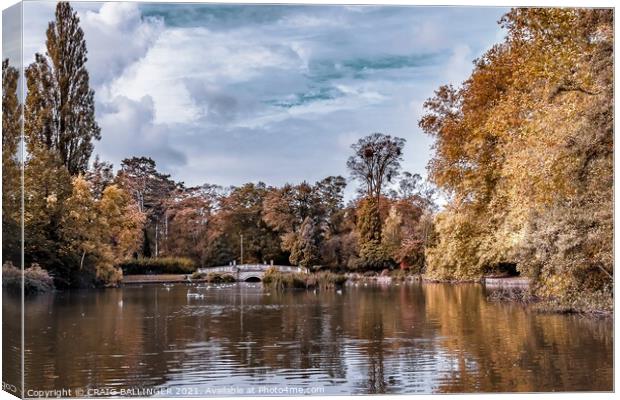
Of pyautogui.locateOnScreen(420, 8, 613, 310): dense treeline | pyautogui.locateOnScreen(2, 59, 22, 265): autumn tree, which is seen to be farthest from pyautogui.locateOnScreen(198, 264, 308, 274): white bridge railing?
pyautogui.locateOnScreen(2, 59, 22, 265): autumn tree

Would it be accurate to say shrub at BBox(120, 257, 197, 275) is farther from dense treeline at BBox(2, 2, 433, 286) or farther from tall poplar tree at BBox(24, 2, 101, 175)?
tall poplar tree at BBox(24, 2, 101, 175)

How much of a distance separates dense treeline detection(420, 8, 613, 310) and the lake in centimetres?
92

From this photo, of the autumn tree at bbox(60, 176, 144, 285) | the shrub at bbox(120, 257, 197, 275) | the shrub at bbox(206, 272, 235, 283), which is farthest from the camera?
the shrub at bbox(206, 272, 235, 283)

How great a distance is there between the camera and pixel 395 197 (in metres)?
10.8

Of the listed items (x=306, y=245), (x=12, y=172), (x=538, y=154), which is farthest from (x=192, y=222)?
(x=538, y=154)

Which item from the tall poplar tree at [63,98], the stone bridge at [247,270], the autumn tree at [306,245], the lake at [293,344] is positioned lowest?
the lake at [293,344]

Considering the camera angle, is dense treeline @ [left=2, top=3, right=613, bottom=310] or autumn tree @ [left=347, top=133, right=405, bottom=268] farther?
autumn tree @ [left=347, top=133, right=405, bottom=268]

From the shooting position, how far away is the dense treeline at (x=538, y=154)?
32.2 ft

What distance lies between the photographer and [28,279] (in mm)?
8898

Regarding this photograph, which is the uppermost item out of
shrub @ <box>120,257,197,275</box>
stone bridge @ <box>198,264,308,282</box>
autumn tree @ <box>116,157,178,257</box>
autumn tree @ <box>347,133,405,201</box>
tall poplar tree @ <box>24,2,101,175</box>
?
tall poplar tree @ <box>24,2,101,175</box>

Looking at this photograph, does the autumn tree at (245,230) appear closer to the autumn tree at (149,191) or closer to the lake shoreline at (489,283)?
the lake shoreline at (489,283)

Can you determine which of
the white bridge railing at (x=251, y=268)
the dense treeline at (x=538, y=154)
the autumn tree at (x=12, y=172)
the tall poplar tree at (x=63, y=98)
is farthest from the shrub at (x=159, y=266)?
the dense treeline at (x=538, y=154)

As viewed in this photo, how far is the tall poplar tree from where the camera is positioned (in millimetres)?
8508

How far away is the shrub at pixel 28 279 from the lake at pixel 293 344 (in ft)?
0.45
